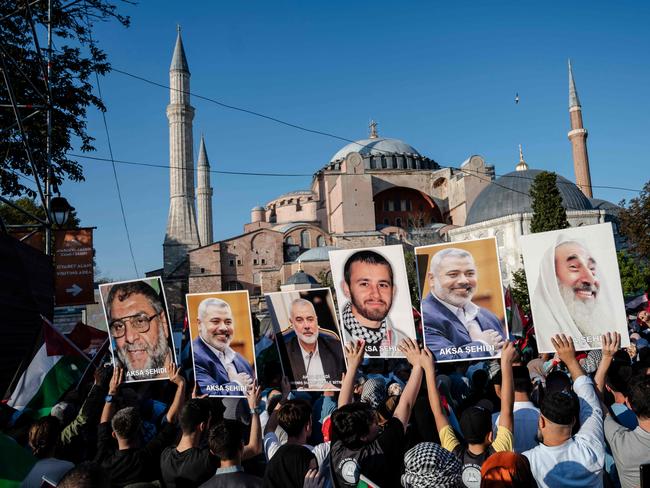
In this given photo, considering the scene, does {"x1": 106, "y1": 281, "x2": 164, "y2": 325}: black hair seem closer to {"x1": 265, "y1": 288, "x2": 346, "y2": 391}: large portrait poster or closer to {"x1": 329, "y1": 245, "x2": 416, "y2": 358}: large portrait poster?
{"x1": 265, "y1": 288, "x2": 346, "y2": 391}: large portrait poster

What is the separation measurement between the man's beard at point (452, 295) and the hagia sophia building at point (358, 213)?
32.9 metres

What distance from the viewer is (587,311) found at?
13.4 feet

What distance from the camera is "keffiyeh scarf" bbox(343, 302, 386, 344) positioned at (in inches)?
184

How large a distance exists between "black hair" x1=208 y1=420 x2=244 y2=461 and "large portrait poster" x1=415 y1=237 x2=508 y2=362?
197 cm

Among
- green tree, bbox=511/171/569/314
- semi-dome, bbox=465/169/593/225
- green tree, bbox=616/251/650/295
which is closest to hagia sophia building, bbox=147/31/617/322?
semi-dome, bbox=465/169/593/225

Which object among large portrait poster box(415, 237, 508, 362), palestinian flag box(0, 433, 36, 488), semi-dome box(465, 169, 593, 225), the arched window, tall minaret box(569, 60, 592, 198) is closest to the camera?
palestinian flag box(0, 433, 36, 488)

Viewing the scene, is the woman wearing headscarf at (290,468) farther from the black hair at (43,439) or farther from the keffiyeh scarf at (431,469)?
the black hair at (43,439)

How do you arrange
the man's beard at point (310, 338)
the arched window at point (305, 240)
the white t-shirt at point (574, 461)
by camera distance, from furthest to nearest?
the arched window at point (305, 240), the man's beard at point (310, 338), the white t-shirt at point (574, 461)

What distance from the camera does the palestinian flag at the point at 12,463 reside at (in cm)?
282

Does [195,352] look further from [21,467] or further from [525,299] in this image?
[525,299]

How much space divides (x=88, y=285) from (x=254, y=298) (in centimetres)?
3575

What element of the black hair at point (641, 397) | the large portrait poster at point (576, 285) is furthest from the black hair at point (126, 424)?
the large portrait poster at point (576, 285)

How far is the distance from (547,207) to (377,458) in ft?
87.9

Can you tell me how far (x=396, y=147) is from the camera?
6047cm
